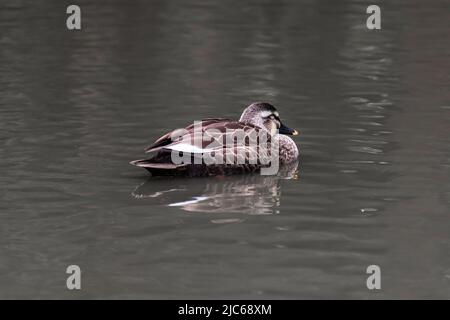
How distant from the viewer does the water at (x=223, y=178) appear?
7.80m

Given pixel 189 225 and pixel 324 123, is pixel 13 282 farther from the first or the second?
pixel 324 123

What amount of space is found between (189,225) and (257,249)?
850 mm

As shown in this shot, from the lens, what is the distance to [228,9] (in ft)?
77.2

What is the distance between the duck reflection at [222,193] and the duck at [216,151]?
0.33 ft

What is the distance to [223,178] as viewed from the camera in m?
10.8

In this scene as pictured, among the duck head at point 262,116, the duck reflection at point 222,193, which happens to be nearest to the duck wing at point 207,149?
the duck reflection at point 222,193

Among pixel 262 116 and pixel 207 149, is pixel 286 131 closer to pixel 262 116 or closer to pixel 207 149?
pixel 262 116

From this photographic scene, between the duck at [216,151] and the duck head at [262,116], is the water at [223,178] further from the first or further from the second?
the duck head at [262,116]

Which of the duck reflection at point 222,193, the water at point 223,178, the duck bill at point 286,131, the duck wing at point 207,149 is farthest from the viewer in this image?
the duck bill at point 286,131

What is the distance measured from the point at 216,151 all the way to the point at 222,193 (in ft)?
1.87

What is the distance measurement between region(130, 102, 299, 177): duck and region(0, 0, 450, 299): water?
0.73 ft

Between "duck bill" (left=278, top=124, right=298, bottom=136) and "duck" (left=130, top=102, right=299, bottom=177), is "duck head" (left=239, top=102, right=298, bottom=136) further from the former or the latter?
"duck" (left=130, top=102, right=299, bottom=177)

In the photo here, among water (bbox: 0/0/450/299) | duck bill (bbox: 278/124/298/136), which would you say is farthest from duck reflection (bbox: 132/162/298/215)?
duck bill (bbox: 278/124/298/136)

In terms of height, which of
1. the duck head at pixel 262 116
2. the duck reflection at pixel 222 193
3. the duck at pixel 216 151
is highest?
the duck head at pixel 262 116
